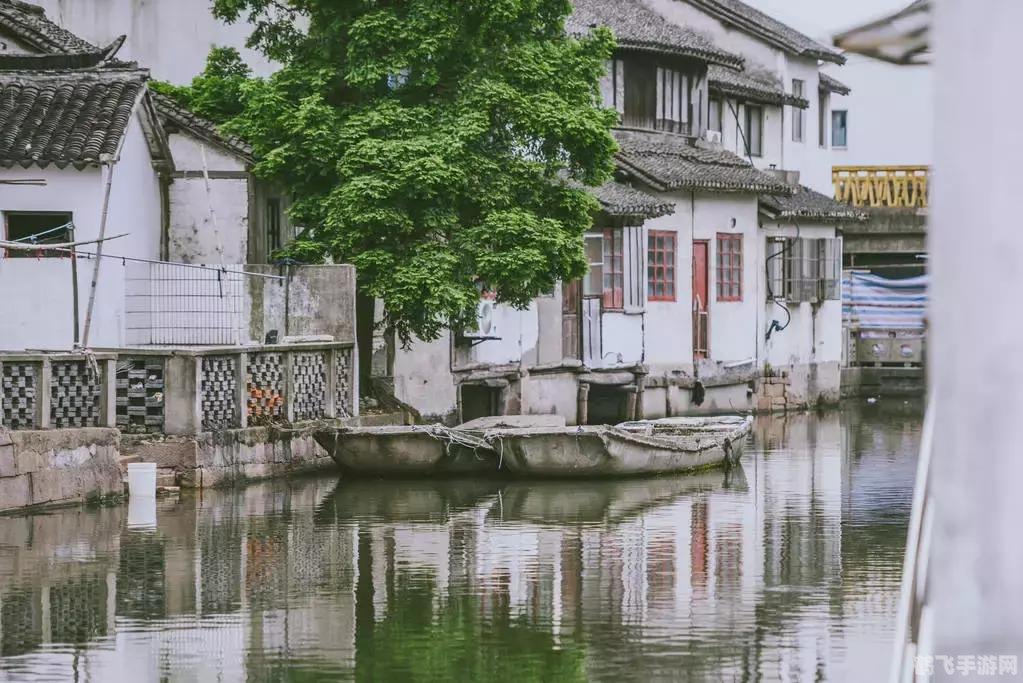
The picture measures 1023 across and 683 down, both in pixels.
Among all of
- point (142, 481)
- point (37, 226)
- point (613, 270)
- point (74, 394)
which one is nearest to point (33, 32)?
point (37, 226)

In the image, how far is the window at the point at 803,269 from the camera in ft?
132

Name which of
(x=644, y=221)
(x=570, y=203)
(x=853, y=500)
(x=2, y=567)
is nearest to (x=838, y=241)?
(x=644, y=221)

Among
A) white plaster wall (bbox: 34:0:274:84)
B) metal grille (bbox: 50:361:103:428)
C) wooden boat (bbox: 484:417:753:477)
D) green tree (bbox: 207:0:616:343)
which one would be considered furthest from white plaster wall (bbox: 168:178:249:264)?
white plaster wall (bbox: 34:0:274:84)

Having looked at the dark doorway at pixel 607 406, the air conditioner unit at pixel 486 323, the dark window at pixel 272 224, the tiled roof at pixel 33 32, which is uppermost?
the tiled roof at pixel 33 32

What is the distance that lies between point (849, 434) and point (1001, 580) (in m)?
29.6

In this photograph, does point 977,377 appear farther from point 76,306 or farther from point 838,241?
point 838,241

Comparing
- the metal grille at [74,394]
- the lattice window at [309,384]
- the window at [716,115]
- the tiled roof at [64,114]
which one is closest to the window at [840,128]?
the window at [716,115]

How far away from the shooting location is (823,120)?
4725 centimetres

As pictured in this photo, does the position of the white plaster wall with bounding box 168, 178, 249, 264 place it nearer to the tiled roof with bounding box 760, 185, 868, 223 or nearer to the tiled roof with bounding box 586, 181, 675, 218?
the tiled roof with bounding box 586, 181, 675, 218

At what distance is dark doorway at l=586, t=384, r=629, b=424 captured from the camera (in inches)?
1346

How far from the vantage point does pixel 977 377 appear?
4.07 meters

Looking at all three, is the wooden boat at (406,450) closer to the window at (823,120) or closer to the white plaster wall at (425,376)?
the white plaster wall at (425,376)

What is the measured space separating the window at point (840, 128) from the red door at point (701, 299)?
1557 centimetres

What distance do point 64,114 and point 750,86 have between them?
21.3 meters
